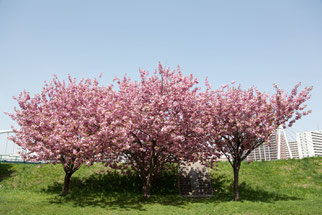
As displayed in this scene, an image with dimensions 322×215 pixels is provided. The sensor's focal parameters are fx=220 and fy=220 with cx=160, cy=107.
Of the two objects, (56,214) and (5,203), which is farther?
(5,203)

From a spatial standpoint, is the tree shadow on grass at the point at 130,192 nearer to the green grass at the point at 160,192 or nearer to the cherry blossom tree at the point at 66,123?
the green grass at the point at 160,192

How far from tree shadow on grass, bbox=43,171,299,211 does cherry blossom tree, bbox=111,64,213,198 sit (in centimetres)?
259

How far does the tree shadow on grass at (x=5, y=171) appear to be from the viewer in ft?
86.4

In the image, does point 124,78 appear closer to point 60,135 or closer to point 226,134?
point 60,135

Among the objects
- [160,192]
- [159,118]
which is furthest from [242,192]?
[159,118]

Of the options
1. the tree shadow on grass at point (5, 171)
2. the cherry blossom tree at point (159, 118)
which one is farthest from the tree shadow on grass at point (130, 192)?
the tree shadow on grass at point (5, 171)

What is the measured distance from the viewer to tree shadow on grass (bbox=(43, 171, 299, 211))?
18.4m

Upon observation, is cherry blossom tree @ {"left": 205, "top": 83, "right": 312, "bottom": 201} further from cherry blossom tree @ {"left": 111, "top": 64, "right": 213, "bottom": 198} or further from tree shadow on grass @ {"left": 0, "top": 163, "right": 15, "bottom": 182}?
tree shadow on grass @ {"left": 0, "top": 163, "right": 15, "bottom": 182}

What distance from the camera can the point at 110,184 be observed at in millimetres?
24953

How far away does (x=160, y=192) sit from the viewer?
23.8 metres

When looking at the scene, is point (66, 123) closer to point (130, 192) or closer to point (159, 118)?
point (159, 118)

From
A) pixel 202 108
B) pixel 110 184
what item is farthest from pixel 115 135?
pixel 110 184

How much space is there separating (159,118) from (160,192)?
1099 cm

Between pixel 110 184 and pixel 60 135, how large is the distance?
11.2m
